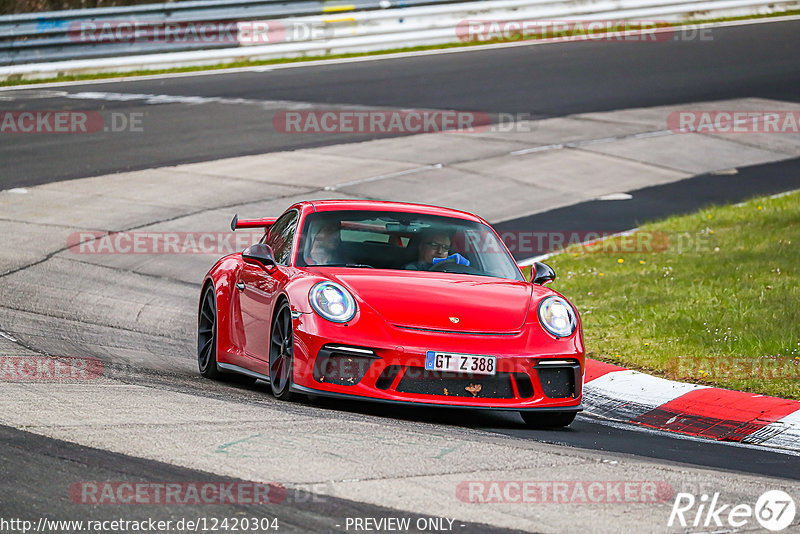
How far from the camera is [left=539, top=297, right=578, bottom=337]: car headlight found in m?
7.49

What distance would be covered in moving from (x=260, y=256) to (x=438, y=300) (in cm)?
134

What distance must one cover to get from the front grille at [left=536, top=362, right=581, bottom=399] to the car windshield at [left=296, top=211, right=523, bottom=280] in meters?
1.08

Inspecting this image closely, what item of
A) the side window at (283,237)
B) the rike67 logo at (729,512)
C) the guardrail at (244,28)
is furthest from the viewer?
the guardrail at (244,28)

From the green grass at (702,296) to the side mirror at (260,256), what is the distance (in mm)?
2968

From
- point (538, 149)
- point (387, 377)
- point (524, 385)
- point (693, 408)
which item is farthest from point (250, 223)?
point (538, 149)

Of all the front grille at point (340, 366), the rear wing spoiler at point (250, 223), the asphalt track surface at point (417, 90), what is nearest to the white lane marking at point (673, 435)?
the front grille at point (340, 366)

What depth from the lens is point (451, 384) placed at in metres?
7.06

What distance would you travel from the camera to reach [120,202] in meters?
16.0

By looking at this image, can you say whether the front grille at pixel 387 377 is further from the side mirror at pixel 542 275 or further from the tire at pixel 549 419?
the side mirror at pixel 542 275

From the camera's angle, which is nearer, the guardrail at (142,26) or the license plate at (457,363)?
the license plate at (457,363)

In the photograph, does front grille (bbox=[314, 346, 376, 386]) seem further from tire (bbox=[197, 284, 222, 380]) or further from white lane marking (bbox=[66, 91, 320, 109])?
white lane marking (bbox=[66, 91, 320, 109])

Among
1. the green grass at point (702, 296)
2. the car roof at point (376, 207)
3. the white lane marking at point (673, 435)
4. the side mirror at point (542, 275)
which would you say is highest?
the car roof at point (376, 207)

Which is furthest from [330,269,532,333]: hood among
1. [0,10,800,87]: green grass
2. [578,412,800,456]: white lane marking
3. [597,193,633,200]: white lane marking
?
[0,10,800,87]: green grass

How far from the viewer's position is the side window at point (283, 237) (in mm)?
8367
